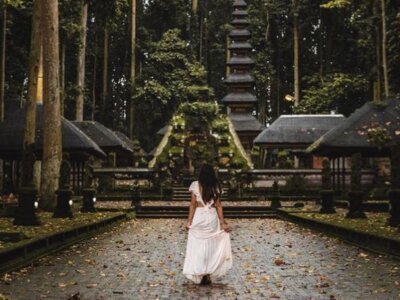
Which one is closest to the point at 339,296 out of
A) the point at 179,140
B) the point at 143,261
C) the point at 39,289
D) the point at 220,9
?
the point at 39,289

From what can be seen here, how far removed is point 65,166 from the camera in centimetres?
1888

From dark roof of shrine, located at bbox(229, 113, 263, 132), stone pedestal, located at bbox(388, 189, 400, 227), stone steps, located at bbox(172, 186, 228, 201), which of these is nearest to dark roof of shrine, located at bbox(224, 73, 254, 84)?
dark roof of shrine, located at bbox(229, 113, 263, 132)

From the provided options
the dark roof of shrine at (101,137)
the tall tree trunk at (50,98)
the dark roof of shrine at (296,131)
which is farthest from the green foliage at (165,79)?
the tall tree trunk at (50,98)

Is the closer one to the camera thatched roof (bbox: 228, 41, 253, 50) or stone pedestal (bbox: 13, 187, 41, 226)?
stone pedestal (bbox: 13, 187, 41, 226)

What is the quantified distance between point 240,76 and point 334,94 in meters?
12.4

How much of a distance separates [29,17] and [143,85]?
22466 mm

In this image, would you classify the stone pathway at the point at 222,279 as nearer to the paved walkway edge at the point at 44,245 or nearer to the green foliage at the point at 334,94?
the paved walkway edge at the point at 44,245

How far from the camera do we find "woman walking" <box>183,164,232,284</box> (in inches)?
367

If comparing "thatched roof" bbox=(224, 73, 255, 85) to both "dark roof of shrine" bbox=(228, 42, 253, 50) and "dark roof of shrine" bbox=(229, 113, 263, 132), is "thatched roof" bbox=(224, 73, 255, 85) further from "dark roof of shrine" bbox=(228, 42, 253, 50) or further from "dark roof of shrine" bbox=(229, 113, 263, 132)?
"dark roof of shrine" bbox=(229, 113, 263, 132)

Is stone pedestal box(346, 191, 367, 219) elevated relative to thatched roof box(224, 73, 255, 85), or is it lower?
lower

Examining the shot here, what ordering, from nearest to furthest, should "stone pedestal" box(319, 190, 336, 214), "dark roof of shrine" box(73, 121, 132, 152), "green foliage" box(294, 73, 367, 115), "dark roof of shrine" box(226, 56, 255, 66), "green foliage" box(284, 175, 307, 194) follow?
"stone pedestal" box(319, 190, 336, 214), "green foliage" box(284, 175, 307, 194), "dark roof of shrine" box(73, 121, 132, 152), "green foliage" box(294, 73, 367, 115), "dark roof of shrine" box(226, 56, 255, 66)

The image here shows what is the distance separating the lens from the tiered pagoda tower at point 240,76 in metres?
57.8

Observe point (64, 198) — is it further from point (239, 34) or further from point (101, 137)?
point (239, 34)

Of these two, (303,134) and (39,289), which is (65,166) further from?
(303,134)
